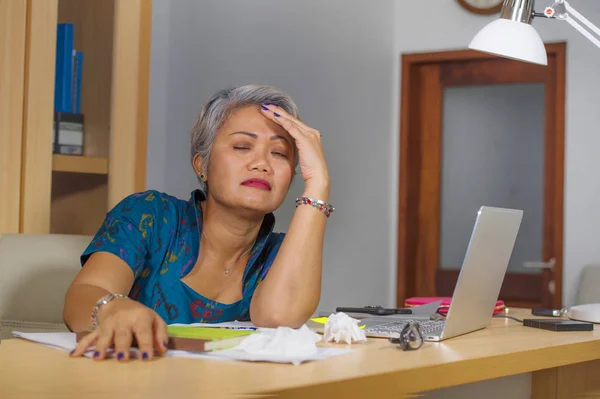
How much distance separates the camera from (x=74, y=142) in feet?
8.24

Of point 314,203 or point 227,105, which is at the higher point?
point 227,105

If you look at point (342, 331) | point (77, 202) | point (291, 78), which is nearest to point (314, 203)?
point (342, 331)

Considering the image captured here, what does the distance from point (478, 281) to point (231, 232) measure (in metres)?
0.59

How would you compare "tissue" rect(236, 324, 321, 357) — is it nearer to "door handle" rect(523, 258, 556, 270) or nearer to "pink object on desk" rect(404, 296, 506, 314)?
"pink object on desk" rect(404, 296, 506, 314)

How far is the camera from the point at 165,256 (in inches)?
68.2

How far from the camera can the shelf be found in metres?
2.47

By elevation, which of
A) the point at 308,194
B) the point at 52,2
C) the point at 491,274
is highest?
the point at 52,2

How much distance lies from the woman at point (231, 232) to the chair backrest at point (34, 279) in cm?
25

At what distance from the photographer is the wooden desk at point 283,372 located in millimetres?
796

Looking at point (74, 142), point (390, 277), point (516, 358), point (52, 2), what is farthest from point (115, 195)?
point (390, 277)

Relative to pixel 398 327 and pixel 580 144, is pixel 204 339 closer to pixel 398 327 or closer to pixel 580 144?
pixel 398 327

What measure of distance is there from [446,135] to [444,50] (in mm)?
485

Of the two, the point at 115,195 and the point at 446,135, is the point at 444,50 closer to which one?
the point at 446,135

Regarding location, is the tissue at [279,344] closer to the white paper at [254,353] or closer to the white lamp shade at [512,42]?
the white paper at [254,353]
